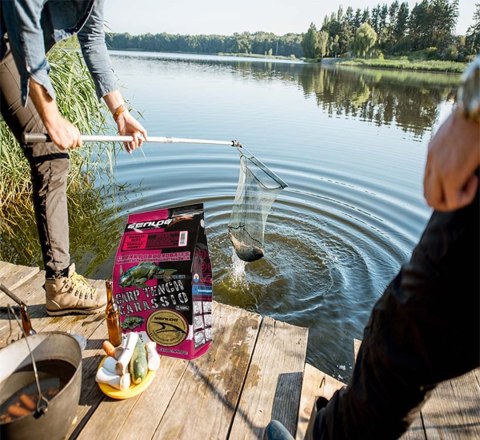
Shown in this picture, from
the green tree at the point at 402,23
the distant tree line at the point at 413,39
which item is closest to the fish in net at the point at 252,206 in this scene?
the distant tree line at the point at 413,39

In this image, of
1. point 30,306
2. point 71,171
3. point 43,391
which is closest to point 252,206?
point 30,306

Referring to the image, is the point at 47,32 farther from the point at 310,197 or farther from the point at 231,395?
the point at 310,197

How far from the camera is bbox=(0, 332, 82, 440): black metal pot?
4.26ft

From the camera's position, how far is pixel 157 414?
5.45 feet

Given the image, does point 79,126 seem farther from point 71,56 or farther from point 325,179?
point 325,179

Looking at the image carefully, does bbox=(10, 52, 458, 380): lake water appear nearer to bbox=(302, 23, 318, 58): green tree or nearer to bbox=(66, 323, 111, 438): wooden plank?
bbox=(66, 323, 111, 438): wooden plank

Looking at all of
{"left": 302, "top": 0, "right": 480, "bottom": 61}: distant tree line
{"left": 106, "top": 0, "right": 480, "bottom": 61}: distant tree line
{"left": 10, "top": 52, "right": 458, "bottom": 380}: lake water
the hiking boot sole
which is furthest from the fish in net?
{"left": 302, "top": 0, "right": 480, "bottom": 61}: distant tree line

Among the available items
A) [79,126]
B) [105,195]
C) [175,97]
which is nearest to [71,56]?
[79,126]

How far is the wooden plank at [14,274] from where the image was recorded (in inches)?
100

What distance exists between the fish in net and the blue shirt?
1379 mm

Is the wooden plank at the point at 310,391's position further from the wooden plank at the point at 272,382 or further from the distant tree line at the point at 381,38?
the distant tree line at the point at 381,38

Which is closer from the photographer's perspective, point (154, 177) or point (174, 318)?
point (174, 318)

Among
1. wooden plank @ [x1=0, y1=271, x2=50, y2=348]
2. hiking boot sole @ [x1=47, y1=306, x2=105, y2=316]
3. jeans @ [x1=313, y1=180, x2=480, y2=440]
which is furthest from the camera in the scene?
hiking boot sole @ [x1=47, y1=306, x2=105, y2=316]

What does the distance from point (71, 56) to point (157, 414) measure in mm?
4548
